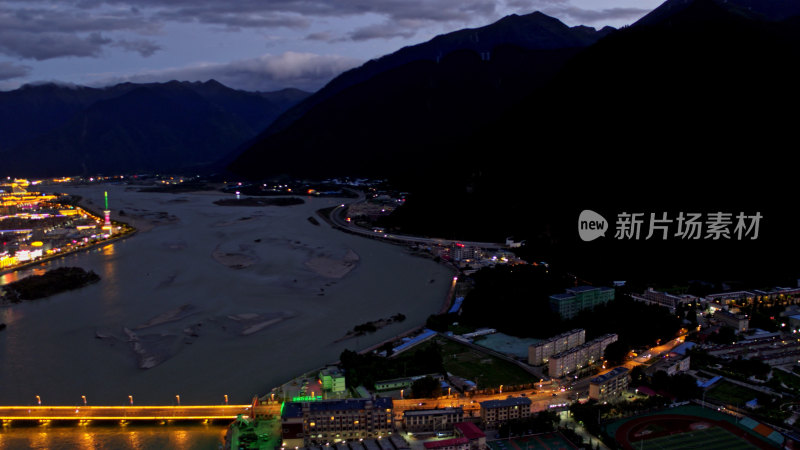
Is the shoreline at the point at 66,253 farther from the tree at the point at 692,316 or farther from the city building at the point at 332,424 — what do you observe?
the tree at the point at 692,316

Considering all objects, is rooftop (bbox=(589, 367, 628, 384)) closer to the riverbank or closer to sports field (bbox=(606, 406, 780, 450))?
sports field (bbox=(606, 406, 780, 450))

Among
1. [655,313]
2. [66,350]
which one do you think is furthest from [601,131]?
[66,350]

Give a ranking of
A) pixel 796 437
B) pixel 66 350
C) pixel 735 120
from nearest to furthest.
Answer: pixel 796 437 → pixel 66 350 → pixel 735 120

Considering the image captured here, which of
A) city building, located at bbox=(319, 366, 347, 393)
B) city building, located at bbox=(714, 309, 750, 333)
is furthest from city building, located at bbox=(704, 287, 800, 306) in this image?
city building, located at bbox=(319, 366, 347, 393)

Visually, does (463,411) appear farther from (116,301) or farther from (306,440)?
(116,301)

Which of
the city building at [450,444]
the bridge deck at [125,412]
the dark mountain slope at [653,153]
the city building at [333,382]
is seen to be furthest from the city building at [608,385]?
the dark mountain slope at [653,153]
